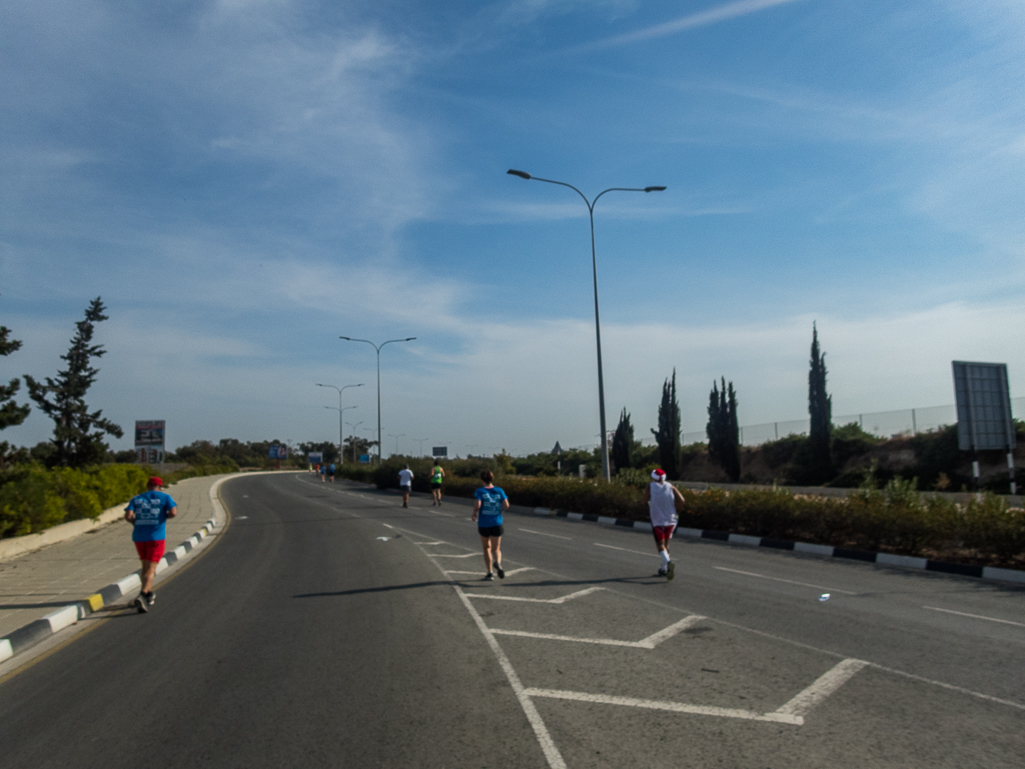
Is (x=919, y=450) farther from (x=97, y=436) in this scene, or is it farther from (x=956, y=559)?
(x=97, y=436)

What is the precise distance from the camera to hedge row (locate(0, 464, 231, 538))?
15711 mm

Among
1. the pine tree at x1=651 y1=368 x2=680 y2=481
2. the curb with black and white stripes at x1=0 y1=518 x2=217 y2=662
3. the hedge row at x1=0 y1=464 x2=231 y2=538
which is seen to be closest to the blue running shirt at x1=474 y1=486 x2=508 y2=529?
the curb with black and white stripes at x1=0 y1=518 x2=217 y2=662

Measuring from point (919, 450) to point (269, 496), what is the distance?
34877 millimetres

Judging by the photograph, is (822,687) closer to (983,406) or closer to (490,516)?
(490,516)

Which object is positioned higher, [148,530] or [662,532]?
[148,530]

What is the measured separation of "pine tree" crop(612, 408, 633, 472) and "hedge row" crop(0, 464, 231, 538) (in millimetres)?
31858

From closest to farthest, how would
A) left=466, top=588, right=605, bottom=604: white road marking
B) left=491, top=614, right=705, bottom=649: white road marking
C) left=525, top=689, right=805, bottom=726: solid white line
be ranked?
left=525, top=689, right=805, bottom=726: solid white line, left=491, top=614, right=705, bottom=649: white road marking, left=466, top=588, right=605, bottom=604: white road marking

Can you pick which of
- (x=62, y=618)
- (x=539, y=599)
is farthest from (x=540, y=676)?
(x=62, y=618)

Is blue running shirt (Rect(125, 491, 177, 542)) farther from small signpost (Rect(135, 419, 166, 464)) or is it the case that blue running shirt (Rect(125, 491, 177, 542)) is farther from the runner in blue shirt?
small signpost (Rect(135, 419, 166, 464))

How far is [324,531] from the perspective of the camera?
20656 millimetres

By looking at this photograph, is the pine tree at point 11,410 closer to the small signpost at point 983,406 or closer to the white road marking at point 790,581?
the white road marking at point 790,581

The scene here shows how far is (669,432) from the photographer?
49.6 metres

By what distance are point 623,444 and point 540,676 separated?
4544cm

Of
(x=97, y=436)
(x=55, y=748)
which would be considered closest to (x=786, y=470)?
(x=97, y=436)
